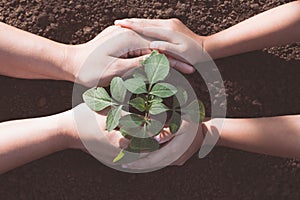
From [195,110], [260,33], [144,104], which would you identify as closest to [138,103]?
[144,104]

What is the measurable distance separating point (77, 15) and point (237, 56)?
39cm

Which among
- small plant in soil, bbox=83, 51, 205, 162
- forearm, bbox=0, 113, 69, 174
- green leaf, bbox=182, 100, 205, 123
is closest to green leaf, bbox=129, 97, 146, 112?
small plant in soil, bbox=83, 51, 205, 162

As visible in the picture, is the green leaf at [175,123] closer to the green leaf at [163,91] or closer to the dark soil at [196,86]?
the green leaf at [163,91]

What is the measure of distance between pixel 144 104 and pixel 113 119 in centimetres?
7

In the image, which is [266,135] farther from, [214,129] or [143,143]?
[143,143]

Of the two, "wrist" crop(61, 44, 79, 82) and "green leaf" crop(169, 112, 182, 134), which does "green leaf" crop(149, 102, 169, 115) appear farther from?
"wrist" crop(61, 44, 79, 82)

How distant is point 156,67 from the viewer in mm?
1274

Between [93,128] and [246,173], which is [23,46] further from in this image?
[246,173]

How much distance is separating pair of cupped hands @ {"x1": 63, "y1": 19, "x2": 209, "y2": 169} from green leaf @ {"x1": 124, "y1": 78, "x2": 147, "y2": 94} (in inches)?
4.3

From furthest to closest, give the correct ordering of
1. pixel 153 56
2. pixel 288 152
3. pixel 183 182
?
1. pixel 183 182
2. pixel 288 152
3. pixel 153 56

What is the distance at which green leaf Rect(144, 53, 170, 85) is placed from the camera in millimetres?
1270

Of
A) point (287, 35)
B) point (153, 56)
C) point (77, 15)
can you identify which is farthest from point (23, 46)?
point (287, 35)

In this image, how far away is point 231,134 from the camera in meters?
1.40

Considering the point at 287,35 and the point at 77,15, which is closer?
the point at 287,35
